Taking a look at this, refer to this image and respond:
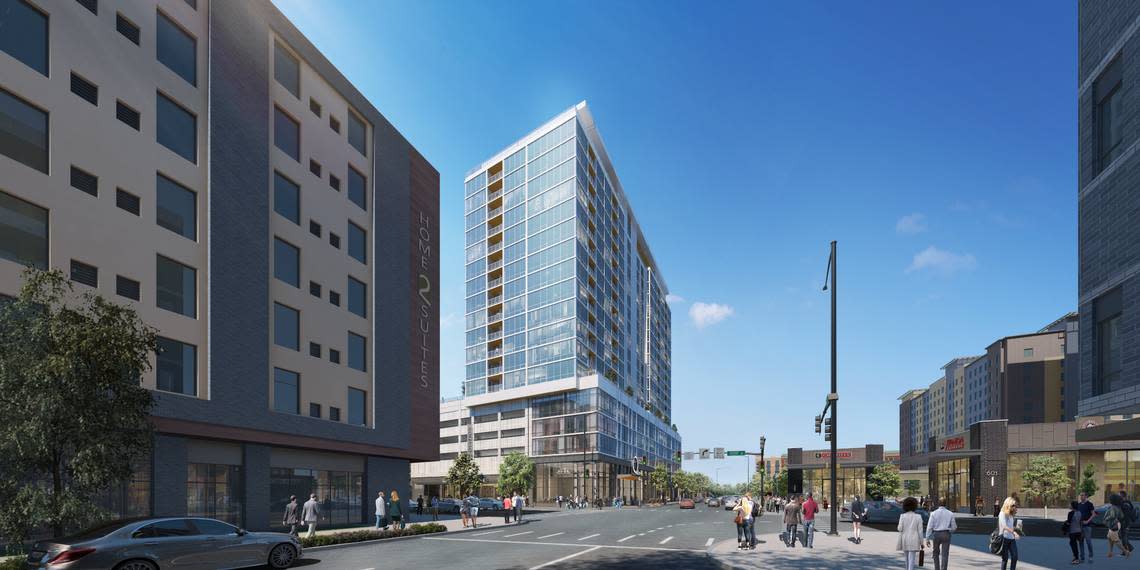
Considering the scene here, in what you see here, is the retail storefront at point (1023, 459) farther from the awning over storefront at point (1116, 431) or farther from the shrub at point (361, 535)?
the shrub at point (361, 535)

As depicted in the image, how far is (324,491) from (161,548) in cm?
2375

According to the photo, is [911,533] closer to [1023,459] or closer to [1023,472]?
[1023,472]

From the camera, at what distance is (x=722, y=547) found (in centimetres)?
2364

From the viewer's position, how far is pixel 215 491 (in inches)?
1187

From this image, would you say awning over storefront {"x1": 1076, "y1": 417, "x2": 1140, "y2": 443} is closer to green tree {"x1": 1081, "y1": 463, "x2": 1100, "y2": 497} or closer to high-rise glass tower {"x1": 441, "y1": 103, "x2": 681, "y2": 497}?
green tree {"x1": 1081, "y1": 463, "x2": 1100, "y2": 497}

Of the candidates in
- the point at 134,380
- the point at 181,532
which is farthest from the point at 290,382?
the point at 181,532

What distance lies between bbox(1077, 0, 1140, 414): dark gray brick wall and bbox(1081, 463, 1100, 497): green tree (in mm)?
43520

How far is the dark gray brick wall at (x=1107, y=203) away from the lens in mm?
20016

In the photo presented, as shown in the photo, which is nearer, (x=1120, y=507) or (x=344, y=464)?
(x=1120, y=507)

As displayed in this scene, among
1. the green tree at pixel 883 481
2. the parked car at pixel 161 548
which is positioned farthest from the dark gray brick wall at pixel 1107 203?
the green tree at pixel 883 481

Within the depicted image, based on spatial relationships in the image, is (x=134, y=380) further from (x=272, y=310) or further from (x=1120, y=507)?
(x=1120, y=507)

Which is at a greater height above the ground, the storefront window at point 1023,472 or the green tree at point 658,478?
the storefront window at point 1023,472

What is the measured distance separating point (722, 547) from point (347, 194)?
27.7 metres

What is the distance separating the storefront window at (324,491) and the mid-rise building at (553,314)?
155ft
